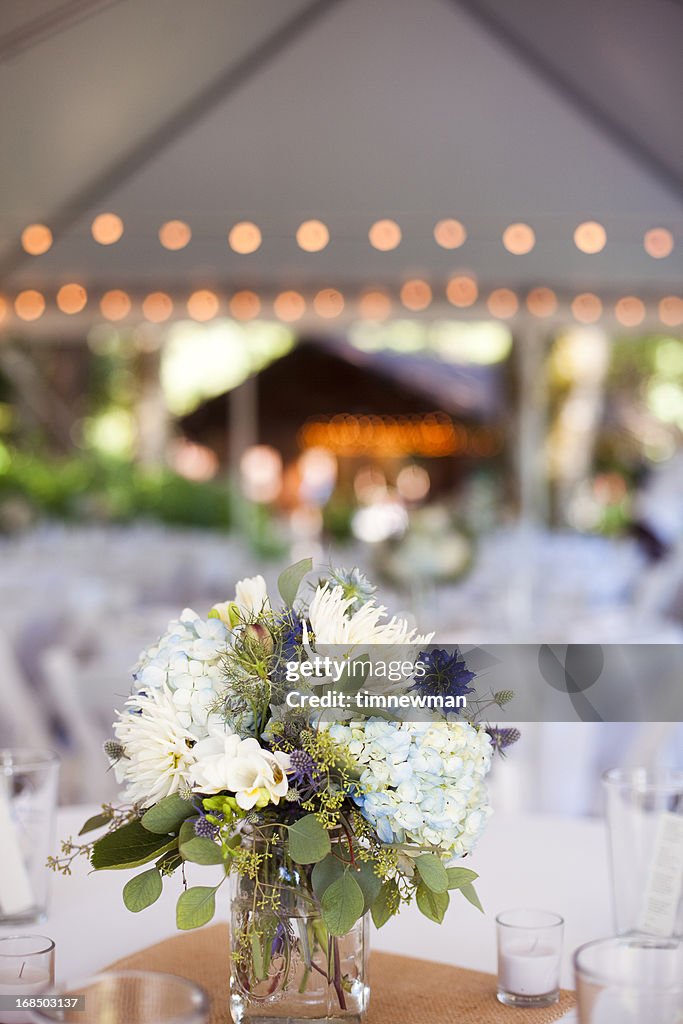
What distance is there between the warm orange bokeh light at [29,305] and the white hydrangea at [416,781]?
4284 mm

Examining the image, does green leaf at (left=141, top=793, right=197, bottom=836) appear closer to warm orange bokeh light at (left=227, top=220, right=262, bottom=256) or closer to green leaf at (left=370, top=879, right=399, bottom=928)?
green leaf at (left=370, top=879, right=399, bottom=928)

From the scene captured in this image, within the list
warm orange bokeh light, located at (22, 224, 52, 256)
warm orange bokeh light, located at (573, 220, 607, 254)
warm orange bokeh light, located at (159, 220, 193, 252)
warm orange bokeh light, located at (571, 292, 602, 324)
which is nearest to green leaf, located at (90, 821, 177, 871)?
warm orange bokeh light, located at (573, 220, 607, 254)

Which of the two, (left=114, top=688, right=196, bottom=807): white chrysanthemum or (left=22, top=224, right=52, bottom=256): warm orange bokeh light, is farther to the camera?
(left=22, top=224, right=52, bottom=256): warm orange bokeh light

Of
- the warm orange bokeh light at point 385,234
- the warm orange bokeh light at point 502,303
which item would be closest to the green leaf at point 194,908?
the warm orange bokeh light at point 385,234

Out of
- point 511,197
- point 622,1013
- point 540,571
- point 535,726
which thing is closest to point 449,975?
point 622,1013

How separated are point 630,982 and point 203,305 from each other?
16.6 feet

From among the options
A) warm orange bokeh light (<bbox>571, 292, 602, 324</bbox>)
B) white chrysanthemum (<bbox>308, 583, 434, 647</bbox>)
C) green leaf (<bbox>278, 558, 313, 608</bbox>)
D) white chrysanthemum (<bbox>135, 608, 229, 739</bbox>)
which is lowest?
white chrysanthemum (<bbox>135, 608, 229, 739</bbox>)

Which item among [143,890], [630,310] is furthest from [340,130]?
[630,310]

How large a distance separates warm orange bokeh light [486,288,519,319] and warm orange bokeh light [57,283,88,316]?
1864 millimetres

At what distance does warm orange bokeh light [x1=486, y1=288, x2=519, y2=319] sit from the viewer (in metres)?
5.43

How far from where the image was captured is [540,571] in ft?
16.4

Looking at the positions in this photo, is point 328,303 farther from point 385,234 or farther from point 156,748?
point 156,748

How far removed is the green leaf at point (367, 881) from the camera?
82cm

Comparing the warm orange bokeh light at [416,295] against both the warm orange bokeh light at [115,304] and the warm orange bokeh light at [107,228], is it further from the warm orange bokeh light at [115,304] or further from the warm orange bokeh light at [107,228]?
the warm orange bokeh light at [107,228]
